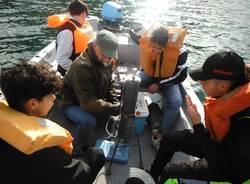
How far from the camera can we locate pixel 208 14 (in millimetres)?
14516

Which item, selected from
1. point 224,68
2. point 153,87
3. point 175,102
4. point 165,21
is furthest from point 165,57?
point 165,21

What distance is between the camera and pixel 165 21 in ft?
42.3

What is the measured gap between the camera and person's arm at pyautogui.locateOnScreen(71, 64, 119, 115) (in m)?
3.40

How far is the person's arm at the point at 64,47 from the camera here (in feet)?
14.4

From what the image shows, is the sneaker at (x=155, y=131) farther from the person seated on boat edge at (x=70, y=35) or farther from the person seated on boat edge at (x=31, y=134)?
the person seated on boat edge at (x=31, y=134)

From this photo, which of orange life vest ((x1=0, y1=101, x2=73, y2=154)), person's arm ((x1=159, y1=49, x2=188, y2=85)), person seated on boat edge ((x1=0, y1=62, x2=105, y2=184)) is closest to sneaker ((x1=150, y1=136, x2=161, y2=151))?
person's arm ((x1=159, y1=49, x2=188, y2=85))

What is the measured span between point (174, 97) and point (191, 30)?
28.8 ft

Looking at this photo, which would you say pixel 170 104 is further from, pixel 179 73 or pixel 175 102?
pixel 179 73

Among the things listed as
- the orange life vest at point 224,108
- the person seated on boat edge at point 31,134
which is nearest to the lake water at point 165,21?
the orange life vest at point 224,108

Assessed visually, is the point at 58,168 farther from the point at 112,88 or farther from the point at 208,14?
the point at 208,14

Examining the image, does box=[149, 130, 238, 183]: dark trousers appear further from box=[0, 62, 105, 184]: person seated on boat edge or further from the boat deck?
box=[0, 62, 105, 184]: person seated on boat edge

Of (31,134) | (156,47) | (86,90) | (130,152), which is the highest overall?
(31,134)

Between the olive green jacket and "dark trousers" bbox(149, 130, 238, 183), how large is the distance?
807 mm

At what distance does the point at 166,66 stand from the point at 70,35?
1.35m
